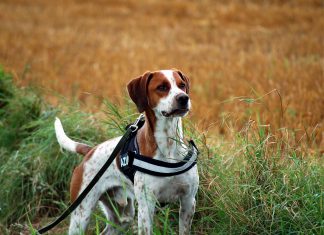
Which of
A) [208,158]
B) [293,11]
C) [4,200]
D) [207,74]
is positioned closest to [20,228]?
[4,200]

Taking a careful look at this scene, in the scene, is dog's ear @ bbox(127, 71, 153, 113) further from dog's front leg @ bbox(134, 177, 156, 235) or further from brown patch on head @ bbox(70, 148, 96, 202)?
brown patch on head @ bbox(70, 148, 96, 202)

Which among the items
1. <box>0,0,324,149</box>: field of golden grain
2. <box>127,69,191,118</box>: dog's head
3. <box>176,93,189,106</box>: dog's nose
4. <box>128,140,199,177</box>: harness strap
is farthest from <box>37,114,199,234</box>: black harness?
<box>0,0,324,149</box>: field of golden grain

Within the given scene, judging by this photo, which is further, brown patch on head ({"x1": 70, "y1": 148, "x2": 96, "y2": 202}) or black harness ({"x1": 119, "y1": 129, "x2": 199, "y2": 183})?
brown patch on head ({"x1": 70, "y1": 148, "x2": 96, "y2": 202})

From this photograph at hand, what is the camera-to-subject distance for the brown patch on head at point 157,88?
436cm

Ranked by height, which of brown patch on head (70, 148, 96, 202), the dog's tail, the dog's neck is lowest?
brown patch on head (70, 148, 96, 202)

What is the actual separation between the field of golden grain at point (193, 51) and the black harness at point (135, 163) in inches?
81.7

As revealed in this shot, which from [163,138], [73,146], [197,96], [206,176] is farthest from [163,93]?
[197,96]

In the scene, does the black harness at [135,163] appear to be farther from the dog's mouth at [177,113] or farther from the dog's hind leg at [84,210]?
the dog's mouth at [177,113]

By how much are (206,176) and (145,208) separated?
90 cm

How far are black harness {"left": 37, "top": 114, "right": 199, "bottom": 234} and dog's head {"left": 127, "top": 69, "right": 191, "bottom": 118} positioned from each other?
36cm

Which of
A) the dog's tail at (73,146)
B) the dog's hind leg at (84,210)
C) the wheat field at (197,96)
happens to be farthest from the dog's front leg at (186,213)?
the dog's tail at (73,146)

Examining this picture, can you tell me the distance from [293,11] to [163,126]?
1579cm

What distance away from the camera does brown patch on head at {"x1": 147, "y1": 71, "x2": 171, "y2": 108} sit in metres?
4.36

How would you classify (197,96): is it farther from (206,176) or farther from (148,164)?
(148,164)
